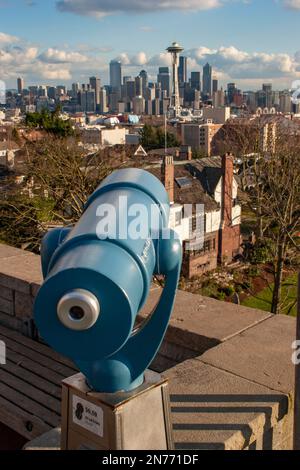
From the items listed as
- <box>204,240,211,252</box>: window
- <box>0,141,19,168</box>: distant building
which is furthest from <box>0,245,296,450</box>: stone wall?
<box>0,141,19,168</box>: distant building

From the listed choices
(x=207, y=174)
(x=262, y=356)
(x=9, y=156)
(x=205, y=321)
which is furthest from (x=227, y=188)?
(x=262, y=356)

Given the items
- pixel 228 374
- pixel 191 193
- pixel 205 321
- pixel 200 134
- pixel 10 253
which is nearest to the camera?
pixel 228 374

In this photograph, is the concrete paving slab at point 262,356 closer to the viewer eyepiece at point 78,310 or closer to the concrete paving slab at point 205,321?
the concrete paving slab at point 205,321

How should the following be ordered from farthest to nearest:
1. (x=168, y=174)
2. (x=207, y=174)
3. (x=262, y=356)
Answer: (x=207, y=174) < (x=168, y=174) < (x=262, y=356)

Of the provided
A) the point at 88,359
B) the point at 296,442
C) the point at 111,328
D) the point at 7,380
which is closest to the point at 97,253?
the point at 111,328

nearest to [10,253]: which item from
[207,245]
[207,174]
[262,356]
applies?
[262,356]

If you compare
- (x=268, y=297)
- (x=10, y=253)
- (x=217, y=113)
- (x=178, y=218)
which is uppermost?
(x=217, y=113)

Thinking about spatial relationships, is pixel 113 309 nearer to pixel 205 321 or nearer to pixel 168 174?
pixel 205 321

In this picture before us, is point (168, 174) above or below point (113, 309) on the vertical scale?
below

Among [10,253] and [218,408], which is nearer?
[218,408]
